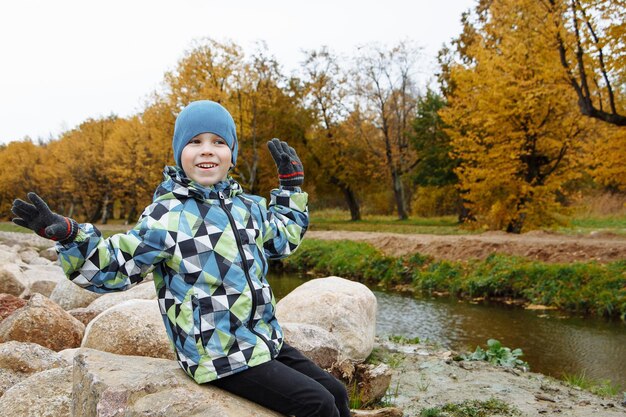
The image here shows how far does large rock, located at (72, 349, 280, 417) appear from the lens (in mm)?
2746

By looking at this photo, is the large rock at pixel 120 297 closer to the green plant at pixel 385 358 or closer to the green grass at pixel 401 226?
the green plant at pixel 385 358

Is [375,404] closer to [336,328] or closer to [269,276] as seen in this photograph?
[336,328]

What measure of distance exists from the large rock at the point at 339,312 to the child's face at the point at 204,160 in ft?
11.4

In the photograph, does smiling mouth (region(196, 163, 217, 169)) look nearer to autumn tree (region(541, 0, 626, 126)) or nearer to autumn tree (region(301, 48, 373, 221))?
autumn tree (region(541, 0, 626, 126))

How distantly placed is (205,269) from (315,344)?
2.24m

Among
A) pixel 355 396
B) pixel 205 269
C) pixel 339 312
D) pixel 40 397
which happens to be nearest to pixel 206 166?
pixel 205 269

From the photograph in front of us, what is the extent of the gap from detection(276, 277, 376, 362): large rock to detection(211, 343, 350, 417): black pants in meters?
3.40

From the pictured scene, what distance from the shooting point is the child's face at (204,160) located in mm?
2979

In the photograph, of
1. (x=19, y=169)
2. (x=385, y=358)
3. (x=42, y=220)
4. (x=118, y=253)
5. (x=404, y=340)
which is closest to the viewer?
(x=42, y=220)

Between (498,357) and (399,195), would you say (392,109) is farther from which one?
(498,357)

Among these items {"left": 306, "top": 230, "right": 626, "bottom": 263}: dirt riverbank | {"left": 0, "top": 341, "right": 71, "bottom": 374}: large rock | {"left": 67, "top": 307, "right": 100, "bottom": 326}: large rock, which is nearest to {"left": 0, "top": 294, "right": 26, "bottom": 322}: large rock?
{"left": 67, "top": 307, "right": 100, "bottom": 326}: large rock

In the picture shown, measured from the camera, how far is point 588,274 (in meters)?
12.6

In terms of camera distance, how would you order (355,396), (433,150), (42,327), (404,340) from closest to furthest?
(355,396) < (42,327) < (404,340) < (433,150)

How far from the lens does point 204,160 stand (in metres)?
2.98
